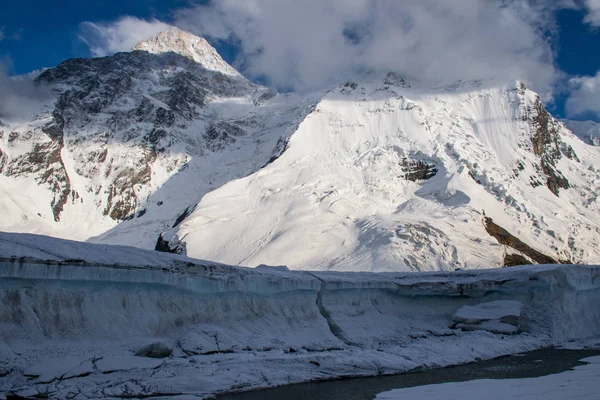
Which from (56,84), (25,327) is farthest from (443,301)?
(56,84)

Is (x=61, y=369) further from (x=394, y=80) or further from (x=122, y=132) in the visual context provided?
(x=122, y=132)

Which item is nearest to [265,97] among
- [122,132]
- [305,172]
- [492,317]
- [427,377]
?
[122,132]

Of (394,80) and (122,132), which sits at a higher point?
(394,80)

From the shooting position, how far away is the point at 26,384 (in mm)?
10367

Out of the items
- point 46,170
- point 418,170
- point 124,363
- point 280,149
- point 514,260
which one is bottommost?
point 124,363

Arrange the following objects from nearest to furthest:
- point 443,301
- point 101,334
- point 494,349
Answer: point 101,334 → point 494,349 → point 443,301

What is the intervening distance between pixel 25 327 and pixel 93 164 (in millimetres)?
84471

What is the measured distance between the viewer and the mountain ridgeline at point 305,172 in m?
54.4

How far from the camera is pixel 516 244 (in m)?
55.7

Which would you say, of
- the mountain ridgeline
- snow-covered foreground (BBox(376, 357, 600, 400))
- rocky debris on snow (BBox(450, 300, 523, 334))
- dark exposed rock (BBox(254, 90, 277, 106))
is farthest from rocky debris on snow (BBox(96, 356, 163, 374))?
dark exposed rock (BBox(254, 90, 277, 106))

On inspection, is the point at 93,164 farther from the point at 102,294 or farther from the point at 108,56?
the point at 102,294

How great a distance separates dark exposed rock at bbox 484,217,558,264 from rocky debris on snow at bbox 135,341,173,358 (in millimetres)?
48806

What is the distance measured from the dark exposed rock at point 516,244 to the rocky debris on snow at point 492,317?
3572 centimetres

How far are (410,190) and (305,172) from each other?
45.1 feet
